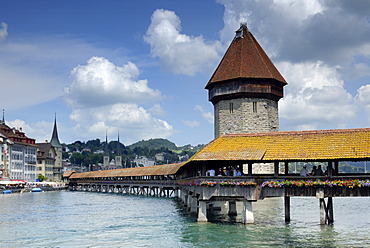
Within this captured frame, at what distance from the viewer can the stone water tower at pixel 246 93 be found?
4916cm

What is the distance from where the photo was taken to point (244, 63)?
5028 centimetres

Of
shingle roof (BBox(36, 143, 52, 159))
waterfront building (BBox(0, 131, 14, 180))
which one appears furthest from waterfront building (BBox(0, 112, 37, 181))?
shingle roof (BBox(36, 143, 52, 159))

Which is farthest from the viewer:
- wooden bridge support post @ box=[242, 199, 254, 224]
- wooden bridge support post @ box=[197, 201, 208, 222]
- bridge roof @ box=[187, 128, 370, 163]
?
wooden bridge support post @ box=[197, 201, 208, 222]

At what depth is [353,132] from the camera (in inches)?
944

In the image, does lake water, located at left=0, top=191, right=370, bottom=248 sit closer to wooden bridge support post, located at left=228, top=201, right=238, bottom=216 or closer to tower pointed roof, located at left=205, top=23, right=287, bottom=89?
wooden bridge support post, located at left=228, top=201, right=238, bottom=216

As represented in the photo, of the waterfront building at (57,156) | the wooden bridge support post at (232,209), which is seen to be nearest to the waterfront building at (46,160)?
the waterfront building at (57,156)

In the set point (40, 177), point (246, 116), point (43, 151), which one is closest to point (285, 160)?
point (246, 116)

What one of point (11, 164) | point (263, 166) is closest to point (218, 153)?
point (263, 166)

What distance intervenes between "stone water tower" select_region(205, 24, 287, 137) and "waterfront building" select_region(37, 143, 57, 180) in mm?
76364

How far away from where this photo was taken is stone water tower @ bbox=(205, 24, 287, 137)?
161 feet

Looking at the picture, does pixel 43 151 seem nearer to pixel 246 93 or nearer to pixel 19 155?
pixel 19 155

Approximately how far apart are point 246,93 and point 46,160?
266ft

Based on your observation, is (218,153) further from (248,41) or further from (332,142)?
(248,41)

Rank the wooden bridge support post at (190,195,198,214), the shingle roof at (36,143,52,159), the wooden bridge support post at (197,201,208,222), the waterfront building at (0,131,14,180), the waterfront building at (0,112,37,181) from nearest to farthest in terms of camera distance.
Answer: the wooden bridge support post at (197,201,208,222)
the wooden bridge support post at (190,195,198,214)
the waterfront building at (0,131,14,180)
the waterfront building at (0,112,37,181)
the shingle roof at (36,143,52,159)
